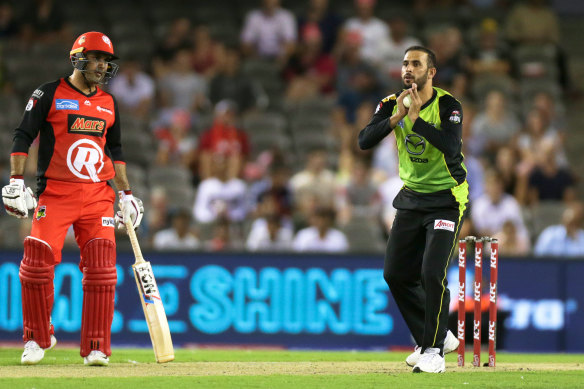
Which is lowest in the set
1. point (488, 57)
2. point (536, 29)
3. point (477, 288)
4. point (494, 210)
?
point (477, 288)

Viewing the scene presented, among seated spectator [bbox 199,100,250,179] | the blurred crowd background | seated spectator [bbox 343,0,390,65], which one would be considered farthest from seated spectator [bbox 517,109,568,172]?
seated spectator [bbox 199,100,250,179]

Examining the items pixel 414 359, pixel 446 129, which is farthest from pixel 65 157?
pixel 414 359

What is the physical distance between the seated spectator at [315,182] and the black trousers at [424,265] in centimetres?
642

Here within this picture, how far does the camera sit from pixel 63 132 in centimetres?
820

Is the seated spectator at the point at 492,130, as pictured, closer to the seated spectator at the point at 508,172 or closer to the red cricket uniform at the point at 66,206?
the seated spectator at the point at 508,172

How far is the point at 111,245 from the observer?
27.4 feet

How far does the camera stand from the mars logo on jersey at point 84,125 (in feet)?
26.9

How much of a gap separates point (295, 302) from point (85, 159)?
17.2ft

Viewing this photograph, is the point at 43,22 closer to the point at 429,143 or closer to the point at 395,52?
the point at 395,52

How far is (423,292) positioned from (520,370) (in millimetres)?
937

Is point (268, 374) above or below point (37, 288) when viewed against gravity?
below

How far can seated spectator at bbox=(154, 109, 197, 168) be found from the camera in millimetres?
15953

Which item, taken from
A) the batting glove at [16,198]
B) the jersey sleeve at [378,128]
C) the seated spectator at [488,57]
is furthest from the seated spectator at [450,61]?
the batting glove at [16,198]

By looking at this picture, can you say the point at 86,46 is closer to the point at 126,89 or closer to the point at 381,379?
the point at 381,379
